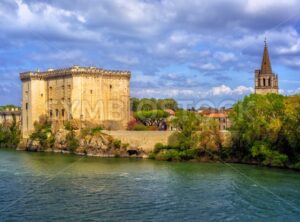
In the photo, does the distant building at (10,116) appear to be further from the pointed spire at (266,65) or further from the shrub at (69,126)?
the pointed spire at (266,65)

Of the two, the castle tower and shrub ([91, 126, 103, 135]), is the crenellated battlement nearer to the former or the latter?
shrub ([91, 126, 103, 135])

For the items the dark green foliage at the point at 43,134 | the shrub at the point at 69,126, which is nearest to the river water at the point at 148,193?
the shrub at the point at 69,126

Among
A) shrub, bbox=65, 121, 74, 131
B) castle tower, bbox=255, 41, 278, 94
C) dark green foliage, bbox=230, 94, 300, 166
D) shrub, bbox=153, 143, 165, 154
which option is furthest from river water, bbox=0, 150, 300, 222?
castle tower, bbox=255, 41, 278, 94

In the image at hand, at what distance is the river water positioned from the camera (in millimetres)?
19797

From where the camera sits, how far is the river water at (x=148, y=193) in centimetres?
1980

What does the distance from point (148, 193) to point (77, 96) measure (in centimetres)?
3032

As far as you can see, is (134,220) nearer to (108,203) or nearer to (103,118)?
A: (108,203)

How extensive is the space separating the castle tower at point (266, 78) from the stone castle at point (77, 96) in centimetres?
1848

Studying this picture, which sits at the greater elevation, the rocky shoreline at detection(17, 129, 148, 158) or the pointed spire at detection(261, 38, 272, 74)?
the pointed spire at detection(261, 38, 272, 74)

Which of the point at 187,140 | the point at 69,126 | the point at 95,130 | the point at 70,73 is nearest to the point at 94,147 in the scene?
the point at 95,130

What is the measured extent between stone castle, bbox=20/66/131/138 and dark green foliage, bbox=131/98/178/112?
2108 centimetres

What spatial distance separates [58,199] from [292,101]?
2225cm

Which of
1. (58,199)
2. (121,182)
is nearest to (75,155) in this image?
(121,182)

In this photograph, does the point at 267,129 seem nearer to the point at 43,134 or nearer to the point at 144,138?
the point at 144,138
